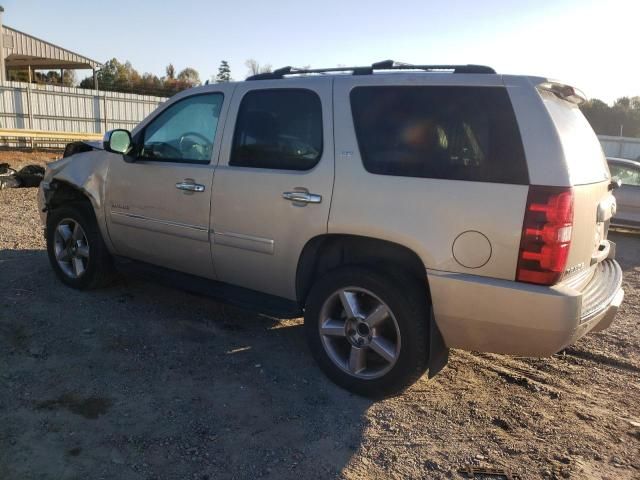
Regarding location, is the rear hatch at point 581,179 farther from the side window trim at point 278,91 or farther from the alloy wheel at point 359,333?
the side window trim at point 278,91

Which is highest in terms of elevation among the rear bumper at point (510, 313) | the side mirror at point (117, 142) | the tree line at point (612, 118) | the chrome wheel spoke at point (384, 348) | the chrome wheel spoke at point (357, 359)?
the tree line at point (612, 118)

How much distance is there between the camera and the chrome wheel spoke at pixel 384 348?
352 centimetres

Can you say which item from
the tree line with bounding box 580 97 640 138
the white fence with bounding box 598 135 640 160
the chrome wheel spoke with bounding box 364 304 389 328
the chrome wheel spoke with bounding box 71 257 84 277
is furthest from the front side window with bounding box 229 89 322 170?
the tree line with bounding box 580 97 640 138

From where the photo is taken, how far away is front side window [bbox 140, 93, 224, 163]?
4434mm

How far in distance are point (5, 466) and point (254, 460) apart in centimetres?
126

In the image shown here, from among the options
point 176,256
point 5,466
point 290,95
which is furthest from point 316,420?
point 290,95

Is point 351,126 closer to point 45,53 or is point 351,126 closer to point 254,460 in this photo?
point 254,460

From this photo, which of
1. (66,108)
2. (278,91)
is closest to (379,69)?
(278,91)

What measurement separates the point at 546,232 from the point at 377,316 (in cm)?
116

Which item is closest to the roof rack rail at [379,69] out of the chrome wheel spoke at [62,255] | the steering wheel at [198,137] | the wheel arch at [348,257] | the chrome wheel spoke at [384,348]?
the steering wheel at [198,137]

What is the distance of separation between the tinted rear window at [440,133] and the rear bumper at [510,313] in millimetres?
601

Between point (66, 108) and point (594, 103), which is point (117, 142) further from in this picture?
point (594, 103)

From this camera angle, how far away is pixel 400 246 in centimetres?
344

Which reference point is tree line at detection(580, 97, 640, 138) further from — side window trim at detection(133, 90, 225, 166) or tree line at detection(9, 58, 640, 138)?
side window trim at detection(133, 90, 225, 166)
